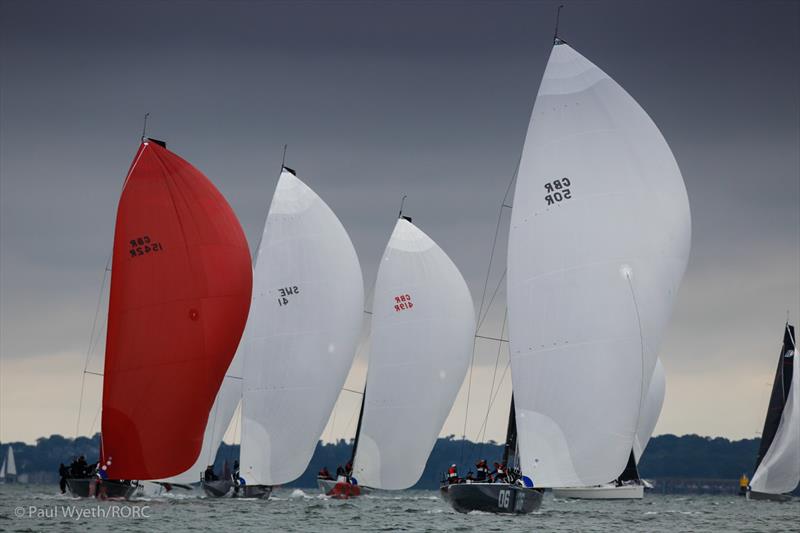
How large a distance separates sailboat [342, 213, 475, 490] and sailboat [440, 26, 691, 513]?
1865 centimetres

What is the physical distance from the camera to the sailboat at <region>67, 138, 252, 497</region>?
2895cm

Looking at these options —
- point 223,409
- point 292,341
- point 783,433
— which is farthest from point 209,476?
point 783,433

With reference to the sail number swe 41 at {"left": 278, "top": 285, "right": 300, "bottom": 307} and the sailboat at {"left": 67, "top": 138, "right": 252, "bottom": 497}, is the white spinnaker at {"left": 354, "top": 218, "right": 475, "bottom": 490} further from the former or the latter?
the sailboat at {"left": 67, "top": 138, "right": 252, "bottom": 497}

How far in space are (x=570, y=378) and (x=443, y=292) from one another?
2105 centimetres

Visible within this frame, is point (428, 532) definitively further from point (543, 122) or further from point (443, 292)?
point (443, 292)

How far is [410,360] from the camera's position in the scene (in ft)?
173

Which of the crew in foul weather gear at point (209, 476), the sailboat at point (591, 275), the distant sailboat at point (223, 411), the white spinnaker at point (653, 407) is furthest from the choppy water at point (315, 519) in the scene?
the white spinnaker at point (653, 407)

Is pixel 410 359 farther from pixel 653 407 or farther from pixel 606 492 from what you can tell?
pixel 653 407

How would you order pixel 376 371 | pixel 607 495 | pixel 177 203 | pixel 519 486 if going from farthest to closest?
1. pixel 607 495
2. pixel 376 371
3. pixel 519 486
4. pixel 177 203

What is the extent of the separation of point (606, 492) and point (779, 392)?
11.3m

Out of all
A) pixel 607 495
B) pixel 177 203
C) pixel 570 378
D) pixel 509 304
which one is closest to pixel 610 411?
pixel 570 378

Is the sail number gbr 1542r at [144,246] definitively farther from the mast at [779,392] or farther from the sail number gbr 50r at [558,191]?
the mast at [779,392]

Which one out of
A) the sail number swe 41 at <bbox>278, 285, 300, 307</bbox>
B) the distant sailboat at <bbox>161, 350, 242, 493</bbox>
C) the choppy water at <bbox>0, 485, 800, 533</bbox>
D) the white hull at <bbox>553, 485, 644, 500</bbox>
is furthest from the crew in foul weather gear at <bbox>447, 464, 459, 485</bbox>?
the white hull at <bbox>553, 485, 644, 500</bbox>

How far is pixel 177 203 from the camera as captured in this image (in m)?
29.7
